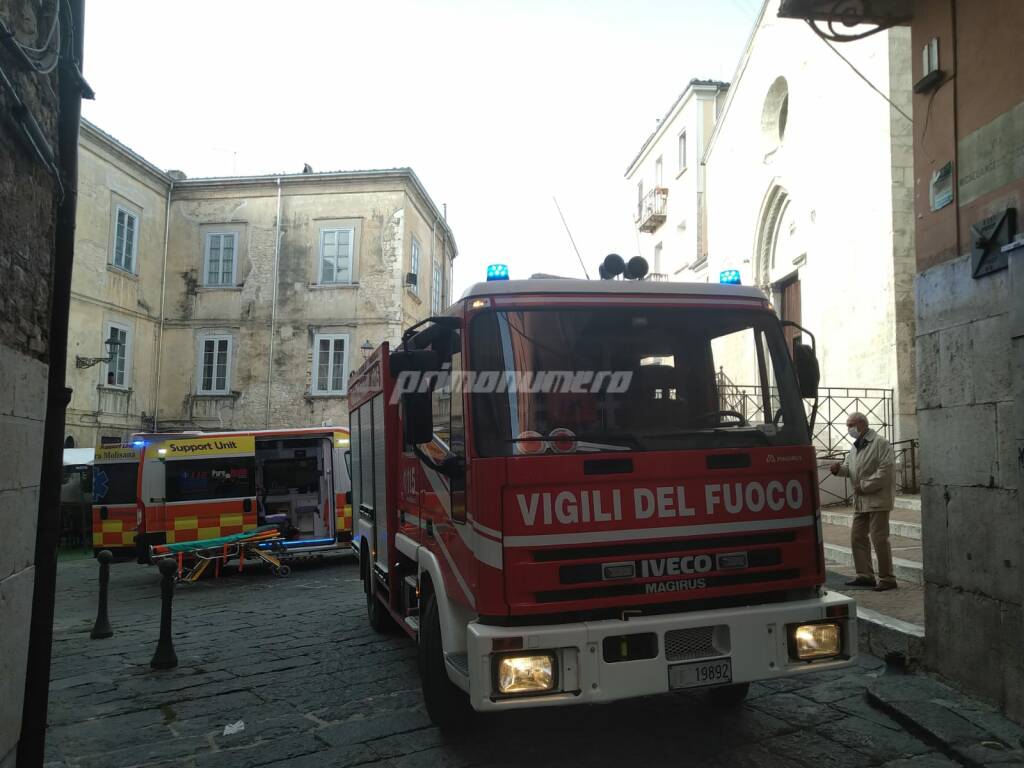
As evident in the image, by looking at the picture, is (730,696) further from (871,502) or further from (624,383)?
(871,502)

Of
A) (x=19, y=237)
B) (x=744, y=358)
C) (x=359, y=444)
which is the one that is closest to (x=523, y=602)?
(x=744, y=358)

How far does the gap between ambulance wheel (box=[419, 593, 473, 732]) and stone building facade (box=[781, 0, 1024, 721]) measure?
3.09 m

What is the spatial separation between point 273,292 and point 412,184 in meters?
5.33

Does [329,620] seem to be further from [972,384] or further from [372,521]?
[972,384]

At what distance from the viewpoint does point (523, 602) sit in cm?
377

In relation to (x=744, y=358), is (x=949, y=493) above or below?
below

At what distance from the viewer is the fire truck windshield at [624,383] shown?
3975mm

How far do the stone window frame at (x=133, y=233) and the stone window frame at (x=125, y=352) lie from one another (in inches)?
62.5

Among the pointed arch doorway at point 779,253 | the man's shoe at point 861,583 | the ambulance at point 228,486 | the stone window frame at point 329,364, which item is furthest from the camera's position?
the stone window frame at point 329,364

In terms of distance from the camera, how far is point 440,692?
455 centimetres

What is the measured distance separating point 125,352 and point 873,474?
68.6 feet

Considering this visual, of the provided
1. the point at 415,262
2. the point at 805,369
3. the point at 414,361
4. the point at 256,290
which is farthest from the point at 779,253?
the point at 256,290

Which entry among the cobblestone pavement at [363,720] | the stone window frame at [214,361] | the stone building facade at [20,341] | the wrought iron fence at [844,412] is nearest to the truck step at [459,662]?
the cobblestone pavement at [363,720]

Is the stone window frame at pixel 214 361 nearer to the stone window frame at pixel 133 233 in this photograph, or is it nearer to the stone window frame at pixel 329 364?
the stone window frame at pixel 329 364
